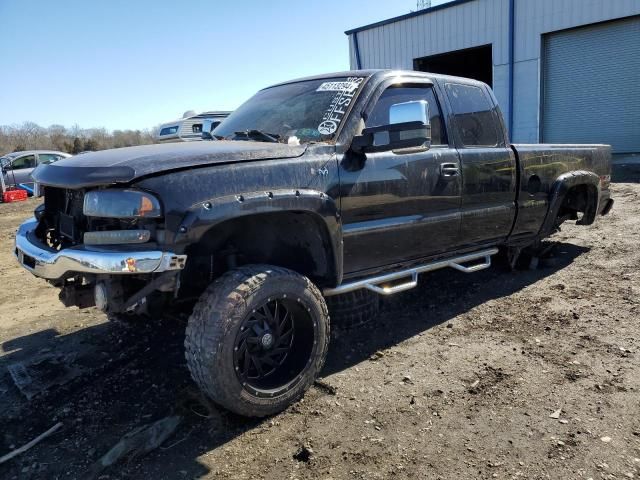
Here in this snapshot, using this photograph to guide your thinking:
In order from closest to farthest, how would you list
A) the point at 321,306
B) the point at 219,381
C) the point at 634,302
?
the point at 219,381
the point at 321,306
the point at 634,302

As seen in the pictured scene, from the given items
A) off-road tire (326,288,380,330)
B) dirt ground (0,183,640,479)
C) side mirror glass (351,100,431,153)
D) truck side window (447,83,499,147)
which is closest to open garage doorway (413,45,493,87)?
truck side window (447,83,499,147)

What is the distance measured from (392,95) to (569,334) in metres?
2.24

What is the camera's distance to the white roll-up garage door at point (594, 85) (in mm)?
14469

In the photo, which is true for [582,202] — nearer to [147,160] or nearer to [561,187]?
[561,187]

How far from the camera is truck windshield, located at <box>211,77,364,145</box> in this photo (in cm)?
344

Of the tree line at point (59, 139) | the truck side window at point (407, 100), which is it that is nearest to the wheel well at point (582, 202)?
the truck side window at point (407, 100)

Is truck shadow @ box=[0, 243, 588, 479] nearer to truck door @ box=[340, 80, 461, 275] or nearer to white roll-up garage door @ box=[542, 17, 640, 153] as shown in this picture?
truck door @ box=[340, 80, 461, 275]

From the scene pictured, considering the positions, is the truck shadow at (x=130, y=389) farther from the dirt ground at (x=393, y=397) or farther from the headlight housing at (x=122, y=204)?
the headlight housing at (x=122, y=204)

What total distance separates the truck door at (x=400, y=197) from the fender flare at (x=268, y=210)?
14 centimetres

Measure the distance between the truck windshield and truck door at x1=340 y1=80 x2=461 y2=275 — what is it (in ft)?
0.72

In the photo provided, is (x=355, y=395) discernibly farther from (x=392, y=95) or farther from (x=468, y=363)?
(x=392, y=95)

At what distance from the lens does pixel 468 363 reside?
3.52 m

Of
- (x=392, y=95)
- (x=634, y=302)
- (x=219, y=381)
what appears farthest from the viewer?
(x=634, y=302)

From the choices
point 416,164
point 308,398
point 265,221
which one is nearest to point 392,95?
point 416,164
